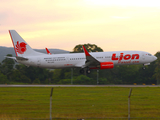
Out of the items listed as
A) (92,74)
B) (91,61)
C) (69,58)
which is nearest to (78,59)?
(69,58)

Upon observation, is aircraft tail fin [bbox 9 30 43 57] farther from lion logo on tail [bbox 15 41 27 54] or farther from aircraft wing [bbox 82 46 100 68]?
aircraft wing [bbox 82 46 100 68]

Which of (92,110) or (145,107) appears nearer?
(92,110)

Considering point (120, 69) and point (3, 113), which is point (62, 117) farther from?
point (120, 69)

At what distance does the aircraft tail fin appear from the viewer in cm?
4462

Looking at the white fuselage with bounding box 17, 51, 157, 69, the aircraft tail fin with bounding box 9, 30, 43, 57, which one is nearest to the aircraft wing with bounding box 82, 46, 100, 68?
the white fuselage with bounding box 17, 51, 157, 69

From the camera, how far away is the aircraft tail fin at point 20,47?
44625 mm

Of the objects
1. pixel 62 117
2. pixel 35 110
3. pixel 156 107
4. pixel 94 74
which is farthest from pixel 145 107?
pixel 94 74

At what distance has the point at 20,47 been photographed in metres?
44.8

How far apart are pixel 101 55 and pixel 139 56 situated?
22.8 ft

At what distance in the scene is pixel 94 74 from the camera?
8312 cm

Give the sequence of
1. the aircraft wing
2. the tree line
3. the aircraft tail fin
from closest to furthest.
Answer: the aircraft wing
the aircraft tail fin
the tree line

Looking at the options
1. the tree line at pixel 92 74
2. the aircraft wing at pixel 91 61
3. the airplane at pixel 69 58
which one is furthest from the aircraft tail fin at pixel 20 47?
the tree line at pixel 92 74

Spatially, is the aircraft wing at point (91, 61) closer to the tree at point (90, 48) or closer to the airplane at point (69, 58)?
the airplane at point (69, 58)

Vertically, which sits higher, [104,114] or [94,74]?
[104,114]
